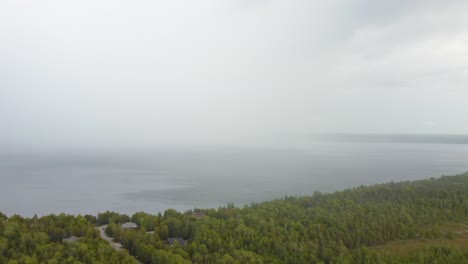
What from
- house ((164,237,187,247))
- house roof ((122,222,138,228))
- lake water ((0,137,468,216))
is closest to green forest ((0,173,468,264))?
house ((164,237,187,247))

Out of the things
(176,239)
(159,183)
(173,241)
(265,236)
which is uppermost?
(265,236)

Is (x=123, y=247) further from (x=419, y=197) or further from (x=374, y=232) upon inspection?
(x=419, y=197)

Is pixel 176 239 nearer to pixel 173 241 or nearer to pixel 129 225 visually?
pixel 173 241

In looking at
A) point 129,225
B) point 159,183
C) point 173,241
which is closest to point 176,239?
point 173,241

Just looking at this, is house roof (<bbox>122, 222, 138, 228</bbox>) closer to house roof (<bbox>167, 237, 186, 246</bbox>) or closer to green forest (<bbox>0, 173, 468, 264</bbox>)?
green forest (<bbox>0, 173, 468, 264</bbox>)

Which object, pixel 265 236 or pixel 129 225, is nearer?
pixel 265 236

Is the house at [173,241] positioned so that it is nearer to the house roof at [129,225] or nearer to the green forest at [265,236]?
the green forest at [265,236]

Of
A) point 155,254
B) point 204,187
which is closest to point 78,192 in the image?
point 204,187

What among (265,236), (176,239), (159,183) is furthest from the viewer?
(159,183)
